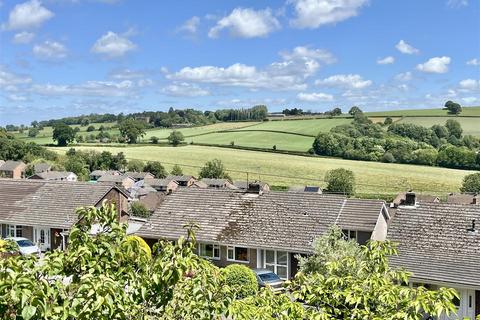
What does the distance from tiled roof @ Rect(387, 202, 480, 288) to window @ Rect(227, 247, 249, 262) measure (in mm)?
9776

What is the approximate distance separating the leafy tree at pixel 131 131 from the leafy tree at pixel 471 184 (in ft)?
333

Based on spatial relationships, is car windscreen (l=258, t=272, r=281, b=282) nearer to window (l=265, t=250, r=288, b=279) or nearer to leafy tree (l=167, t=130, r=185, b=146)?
window (l=265, t=250, r=288, b=279)

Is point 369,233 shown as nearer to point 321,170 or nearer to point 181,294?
point 181,294

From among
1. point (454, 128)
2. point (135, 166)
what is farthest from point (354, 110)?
point (135, 166)

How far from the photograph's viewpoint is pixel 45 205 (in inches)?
1762

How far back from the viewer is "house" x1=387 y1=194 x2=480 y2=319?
2662cm

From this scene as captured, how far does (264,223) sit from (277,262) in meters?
3.04

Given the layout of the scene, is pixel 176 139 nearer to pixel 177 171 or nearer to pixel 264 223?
pixel 177 171

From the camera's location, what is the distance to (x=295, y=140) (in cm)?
14362

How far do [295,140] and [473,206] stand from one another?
112511mm

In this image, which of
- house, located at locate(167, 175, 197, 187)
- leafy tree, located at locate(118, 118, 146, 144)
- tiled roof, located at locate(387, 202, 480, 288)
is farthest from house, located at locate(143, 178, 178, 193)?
tiled roof, located at locate(387, 202, 480, 288)

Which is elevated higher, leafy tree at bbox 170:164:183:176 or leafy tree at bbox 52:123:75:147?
leafy tree at bbox 52:123:75:147

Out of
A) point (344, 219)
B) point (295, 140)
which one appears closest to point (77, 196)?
point (344, 219)

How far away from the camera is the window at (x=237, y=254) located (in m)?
35.8
